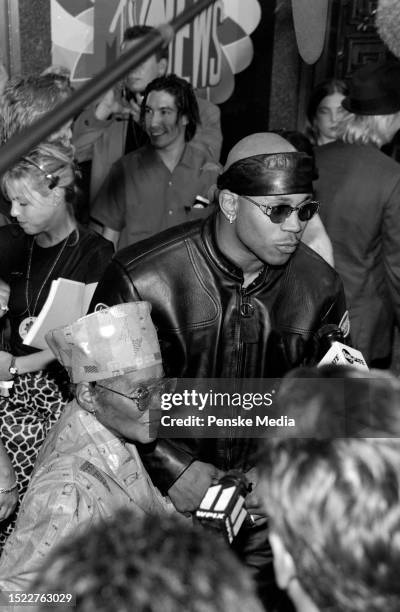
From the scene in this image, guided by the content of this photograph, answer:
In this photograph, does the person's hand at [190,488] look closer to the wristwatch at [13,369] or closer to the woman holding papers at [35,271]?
the woman holding papers at [35,271]

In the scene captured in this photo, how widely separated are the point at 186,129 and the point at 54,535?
3046 millimetres

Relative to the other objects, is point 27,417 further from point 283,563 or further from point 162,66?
point 162,66

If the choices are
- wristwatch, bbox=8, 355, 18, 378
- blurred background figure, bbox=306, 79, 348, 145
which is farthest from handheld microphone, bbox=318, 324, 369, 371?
blurred background figure, bbox=306, 79, 348, 145

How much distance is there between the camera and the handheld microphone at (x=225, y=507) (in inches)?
67.6

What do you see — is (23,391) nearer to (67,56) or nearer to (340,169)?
(340,169)

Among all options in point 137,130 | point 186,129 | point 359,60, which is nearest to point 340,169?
point 186,129

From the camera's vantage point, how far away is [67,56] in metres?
5.39

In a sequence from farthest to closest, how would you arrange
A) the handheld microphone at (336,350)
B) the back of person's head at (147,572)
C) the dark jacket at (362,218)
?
the dark jacket at (362,218) → the handheld microphone at (336,350) → the back of person's head at (147,572)

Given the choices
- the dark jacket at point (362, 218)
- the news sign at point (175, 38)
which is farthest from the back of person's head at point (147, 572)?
the news sign at point (175, 38)

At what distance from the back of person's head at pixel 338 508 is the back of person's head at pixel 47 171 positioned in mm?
2030

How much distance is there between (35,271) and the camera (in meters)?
3.42

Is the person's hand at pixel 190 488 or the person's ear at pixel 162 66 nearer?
the person's hand at pixel 190 488

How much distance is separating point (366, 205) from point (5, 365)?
181 centimetres

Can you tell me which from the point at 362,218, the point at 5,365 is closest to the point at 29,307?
the point at 5,365
